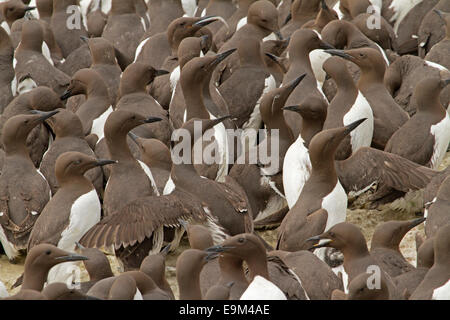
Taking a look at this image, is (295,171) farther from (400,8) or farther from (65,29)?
(65,29)

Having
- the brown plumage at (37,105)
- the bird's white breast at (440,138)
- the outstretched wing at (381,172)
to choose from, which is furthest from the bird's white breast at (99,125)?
the bird's white breast at (440,138)

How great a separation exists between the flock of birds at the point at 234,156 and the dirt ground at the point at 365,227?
0.16 m

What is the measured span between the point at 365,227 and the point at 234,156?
1509 mm

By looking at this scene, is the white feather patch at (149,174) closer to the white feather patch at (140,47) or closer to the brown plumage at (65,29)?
the white feather patch at (140,47)

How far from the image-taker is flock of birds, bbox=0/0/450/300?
29.3ft

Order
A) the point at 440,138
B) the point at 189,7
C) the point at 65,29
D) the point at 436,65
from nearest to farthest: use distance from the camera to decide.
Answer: the point at 440,138
the point at 436,65
the point at 65,29
the point at 189,7

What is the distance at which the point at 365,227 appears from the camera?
11141mm

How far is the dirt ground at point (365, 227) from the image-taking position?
10.6m

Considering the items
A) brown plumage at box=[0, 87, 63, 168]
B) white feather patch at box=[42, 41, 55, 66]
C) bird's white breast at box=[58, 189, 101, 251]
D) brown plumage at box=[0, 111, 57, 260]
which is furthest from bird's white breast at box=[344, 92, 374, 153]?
white feather patch at box=[42, 41, 55, 66]

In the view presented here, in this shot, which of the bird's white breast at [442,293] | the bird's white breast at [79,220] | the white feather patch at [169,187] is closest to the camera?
the bird's white breast at [442,293]

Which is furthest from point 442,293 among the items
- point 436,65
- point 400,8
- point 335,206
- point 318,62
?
point 400,8

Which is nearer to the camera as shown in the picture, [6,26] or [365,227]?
[365,227]

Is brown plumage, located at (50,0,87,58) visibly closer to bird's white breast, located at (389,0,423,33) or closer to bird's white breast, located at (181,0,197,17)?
bird's white breast, located at (181,0,197,17)
